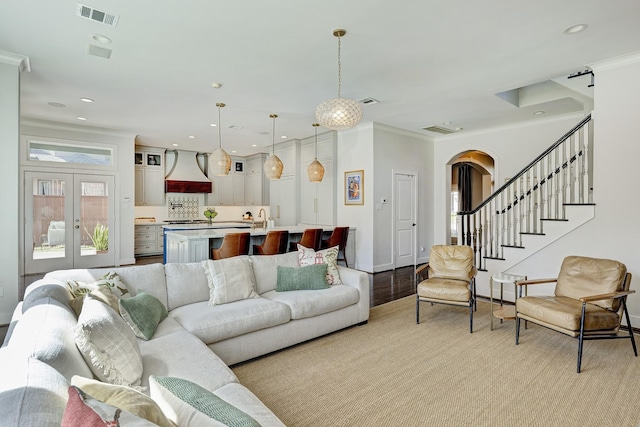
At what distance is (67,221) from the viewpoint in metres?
6.68

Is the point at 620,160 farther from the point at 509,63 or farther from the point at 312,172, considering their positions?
the point at 312,172

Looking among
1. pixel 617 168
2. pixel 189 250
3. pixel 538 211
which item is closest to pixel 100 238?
pixel 189 250

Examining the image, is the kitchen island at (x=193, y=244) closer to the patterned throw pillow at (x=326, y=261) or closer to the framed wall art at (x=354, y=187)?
the patterned throw pillow at (x=326, y=261)

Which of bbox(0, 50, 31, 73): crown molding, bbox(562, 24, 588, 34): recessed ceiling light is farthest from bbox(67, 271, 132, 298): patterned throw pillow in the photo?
bbox(562, 24, 588, 34): recessed ceiling light

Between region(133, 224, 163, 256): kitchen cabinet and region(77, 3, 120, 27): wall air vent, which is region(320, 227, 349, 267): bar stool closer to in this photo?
region(77, 3, 120, 27): wall air vent

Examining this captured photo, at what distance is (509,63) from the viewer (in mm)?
3902

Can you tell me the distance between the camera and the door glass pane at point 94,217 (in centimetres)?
689

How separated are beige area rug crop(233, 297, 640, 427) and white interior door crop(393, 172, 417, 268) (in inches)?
139

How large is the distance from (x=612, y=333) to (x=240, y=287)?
3320 mm

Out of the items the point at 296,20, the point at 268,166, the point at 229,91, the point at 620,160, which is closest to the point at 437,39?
the point at 296,20

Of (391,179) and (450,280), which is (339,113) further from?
(391,179)

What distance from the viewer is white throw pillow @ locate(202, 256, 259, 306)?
3.10 m

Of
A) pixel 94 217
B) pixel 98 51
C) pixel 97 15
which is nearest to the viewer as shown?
pixel 97 15

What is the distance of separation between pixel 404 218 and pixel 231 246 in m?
3.94
